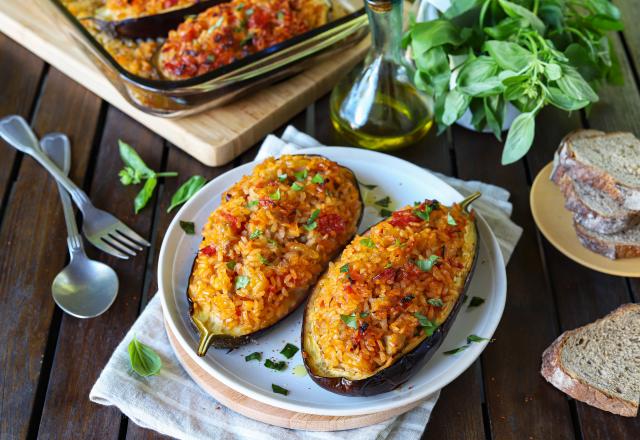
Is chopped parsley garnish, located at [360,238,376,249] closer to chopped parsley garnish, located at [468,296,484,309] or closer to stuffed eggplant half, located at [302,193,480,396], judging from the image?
stuffed eggplant half, located at [302,193,480,396]

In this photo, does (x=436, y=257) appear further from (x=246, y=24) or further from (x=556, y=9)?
(x=246, y=24)

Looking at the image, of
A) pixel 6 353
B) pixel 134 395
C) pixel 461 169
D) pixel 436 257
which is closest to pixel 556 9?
pixel 461 169

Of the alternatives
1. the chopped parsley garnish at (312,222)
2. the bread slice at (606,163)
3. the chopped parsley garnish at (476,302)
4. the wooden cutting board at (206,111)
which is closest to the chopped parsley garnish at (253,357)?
the chopped parsley garnish at (312,222)

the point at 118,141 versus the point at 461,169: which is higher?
the point at 118,141

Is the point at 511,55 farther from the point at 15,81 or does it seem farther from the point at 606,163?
the point at 15,81

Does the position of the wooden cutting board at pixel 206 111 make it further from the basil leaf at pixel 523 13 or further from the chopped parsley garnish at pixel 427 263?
the chopped parsley garnish at pixel 427 263

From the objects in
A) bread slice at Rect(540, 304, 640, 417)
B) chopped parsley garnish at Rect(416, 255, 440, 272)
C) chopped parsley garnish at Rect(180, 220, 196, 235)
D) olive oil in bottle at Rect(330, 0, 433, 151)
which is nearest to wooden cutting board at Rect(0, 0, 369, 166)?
olive oil in bottle at Rect(330, 0, 433, 151)
